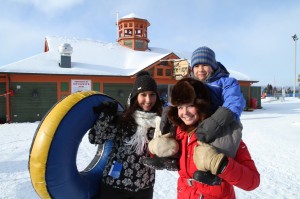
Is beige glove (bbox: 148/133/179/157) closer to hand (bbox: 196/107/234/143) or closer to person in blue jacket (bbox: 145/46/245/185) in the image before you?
person in blue jacket (bbox: 145/46/245/185)

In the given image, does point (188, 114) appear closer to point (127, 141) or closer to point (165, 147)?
point (165, 147)

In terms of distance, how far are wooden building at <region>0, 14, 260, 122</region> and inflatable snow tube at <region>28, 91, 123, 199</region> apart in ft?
38.6

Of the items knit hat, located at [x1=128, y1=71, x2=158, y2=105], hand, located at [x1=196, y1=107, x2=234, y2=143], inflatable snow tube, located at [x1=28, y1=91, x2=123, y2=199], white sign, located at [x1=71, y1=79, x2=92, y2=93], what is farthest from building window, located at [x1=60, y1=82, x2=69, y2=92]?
hand, located at [x1=196, y1=107, x2=234, y2=143]

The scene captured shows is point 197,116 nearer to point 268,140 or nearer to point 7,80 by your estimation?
point 268,140

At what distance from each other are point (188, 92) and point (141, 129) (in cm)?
80

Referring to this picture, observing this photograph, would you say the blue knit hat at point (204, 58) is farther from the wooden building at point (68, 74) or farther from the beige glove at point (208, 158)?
the wooden building at point (68, 74)

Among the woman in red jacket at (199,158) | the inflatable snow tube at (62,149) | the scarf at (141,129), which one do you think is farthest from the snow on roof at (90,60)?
the woman in red jacket at (199,158)

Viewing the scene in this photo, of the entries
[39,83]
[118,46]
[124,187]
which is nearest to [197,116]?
[124,187]

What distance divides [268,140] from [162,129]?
277 inches

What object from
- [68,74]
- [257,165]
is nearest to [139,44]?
[68,74]

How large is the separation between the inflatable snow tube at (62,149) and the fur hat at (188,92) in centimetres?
95

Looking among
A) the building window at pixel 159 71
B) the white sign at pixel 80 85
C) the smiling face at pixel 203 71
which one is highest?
the building window at pixel 159 71

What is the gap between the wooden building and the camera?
1258cm

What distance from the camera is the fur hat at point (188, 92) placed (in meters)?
1.59
